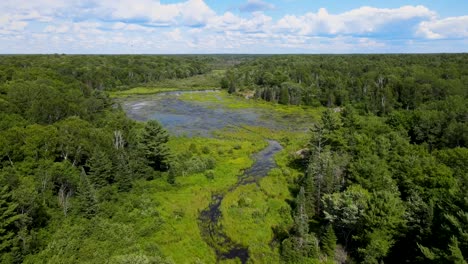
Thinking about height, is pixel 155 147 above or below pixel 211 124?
above

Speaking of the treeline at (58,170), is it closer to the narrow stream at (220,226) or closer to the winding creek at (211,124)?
the narrow stream at (220,226)

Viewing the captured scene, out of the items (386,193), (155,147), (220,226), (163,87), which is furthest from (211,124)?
(163,87)

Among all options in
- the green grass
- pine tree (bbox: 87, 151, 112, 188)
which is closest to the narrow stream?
pine tree (bbox: 87, 151, 112, 188)

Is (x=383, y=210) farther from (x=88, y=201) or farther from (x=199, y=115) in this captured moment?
(x=199, y=115)

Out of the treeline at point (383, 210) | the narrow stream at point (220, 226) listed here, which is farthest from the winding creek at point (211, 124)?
the treeline at point (383, 210)

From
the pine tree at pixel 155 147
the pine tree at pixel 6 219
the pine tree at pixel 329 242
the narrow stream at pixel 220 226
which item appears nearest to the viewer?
the pine tree at pixel 6 219

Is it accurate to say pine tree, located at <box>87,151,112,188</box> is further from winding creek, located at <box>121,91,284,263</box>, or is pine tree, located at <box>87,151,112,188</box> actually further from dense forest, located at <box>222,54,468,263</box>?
dense forest, located at <box>222,54,468,263</box>

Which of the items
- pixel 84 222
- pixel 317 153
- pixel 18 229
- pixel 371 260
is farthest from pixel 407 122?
pixel 18 229
